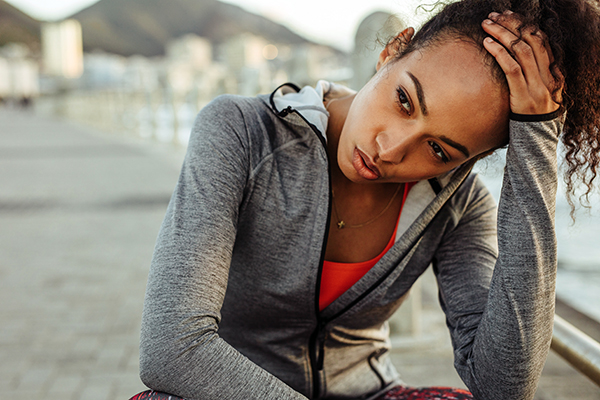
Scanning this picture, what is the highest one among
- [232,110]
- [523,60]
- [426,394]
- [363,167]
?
[523,60]

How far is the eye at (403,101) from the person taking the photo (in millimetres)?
1168

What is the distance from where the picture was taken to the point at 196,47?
32.0 metres

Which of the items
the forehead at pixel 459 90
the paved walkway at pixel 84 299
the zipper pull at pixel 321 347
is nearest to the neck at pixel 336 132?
the forehead at pixel 459 90

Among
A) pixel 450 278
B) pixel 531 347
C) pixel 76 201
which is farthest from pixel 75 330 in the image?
pixel 76 201

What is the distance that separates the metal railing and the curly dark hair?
1.38 feet

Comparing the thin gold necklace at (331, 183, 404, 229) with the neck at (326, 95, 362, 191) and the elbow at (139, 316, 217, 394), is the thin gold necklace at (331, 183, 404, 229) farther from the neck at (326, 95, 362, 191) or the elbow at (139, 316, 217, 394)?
the elbow at (139, 316, 217, 394)

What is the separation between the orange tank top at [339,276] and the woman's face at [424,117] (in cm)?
21

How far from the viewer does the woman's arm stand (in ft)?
3.60

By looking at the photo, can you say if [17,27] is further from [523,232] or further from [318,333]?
[523,232]

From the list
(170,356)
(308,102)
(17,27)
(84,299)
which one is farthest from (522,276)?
(17,27)

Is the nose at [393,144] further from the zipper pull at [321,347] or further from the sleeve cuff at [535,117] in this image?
the zipper pull at [321,347]

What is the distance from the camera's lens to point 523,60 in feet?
3.56

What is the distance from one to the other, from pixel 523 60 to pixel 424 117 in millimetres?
223

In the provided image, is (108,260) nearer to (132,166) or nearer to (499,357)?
(499,357)
